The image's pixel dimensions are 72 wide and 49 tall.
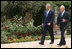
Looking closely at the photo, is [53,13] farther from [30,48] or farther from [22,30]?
[22,30]

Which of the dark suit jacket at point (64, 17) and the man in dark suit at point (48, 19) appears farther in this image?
the man in dark suit at point (48, 19)

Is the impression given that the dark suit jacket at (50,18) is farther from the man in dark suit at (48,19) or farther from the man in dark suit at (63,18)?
the man in dark suit at (63,18)

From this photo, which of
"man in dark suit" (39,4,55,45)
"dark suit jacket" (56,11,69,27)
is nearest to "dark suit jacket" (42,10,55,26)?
"man in dark suit" (39,4,55,45)

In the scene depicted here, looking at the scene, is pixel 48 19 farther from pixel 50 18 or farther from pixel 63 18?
pixel 63 18

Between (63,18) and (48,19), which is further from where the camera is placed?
(48,19)

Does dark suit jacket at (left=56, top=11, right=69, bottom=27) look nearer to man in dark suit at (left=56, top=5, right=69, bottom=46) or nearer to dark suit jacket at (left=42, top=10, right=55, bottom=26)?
man in dark suit at (left=56, top=5, right=69, bottom=46)

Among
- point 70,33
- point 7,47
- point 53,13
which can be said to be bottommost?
point 7,47

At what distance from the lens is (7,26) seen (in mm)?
9406

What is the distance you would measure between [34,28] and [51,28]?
1.89m

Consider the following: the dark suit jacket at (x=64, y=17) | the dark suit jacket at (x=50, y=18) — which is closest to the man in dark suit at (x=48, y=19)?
the dark suit jacket at (x=50, y=18)

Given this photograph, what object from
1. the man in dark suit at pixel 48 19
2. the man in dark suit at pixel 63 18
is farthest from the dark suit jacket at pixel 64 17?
the man in dark suit at pixel 48 19

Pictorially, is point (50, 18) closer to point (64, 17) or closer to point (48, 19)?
point (48, 19)

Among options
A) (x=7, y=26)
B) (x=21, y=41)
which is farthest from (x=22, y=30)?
(x=7, y=26)

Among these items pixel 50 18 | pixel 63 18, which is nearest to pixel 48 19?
pixel 50 18
